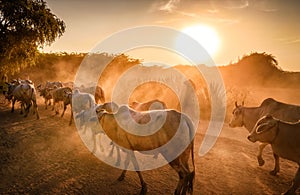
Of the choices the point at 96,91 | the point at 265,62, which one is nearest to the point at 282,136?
the point at 96,91

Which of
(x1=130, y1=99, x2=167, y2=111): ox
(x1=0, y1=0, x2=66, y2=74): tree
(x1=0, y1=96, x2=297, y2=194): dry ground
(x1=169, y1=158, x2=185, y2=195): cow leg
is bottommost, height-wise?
(x1=0, y1=96, x2=297, y2=194): dry ground

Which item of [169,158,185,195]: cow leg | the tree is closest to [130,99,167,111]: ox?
[169,158,185,195]: cow leg

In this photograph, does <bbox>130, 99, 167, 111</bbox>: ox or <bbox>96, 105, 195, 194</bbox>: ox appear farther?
<bbox>130, 99, 167, 111</bbox>: ox

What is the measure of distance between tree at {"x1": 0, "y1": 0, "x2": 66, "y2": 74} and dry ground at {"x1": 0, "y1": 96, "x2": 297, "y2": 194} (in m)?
8.26

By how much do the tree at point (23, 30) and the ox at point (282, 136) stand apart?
15243 millimetres

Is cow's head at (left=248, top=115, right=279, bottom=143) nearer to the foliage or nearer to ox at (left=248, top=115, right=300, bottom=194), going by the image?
ox at (left=248, top=115, right=300, bottom=194)

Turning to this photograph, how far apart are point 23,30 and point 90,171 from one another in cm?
1293

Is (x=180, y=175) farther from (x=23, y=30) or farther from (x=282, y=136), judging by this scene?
(x=23, y=30)

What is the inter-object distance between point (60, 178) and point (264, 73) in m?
39.3

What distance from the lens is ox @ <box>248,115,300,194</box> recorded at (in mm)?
6030

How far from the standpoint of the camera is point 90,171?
691cm

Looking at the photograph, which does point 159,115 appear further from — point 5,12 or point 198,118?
point 5,12

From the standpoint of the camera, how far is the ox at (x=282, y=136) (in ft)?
19.8

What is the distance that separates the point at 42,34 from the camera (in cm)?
1702
